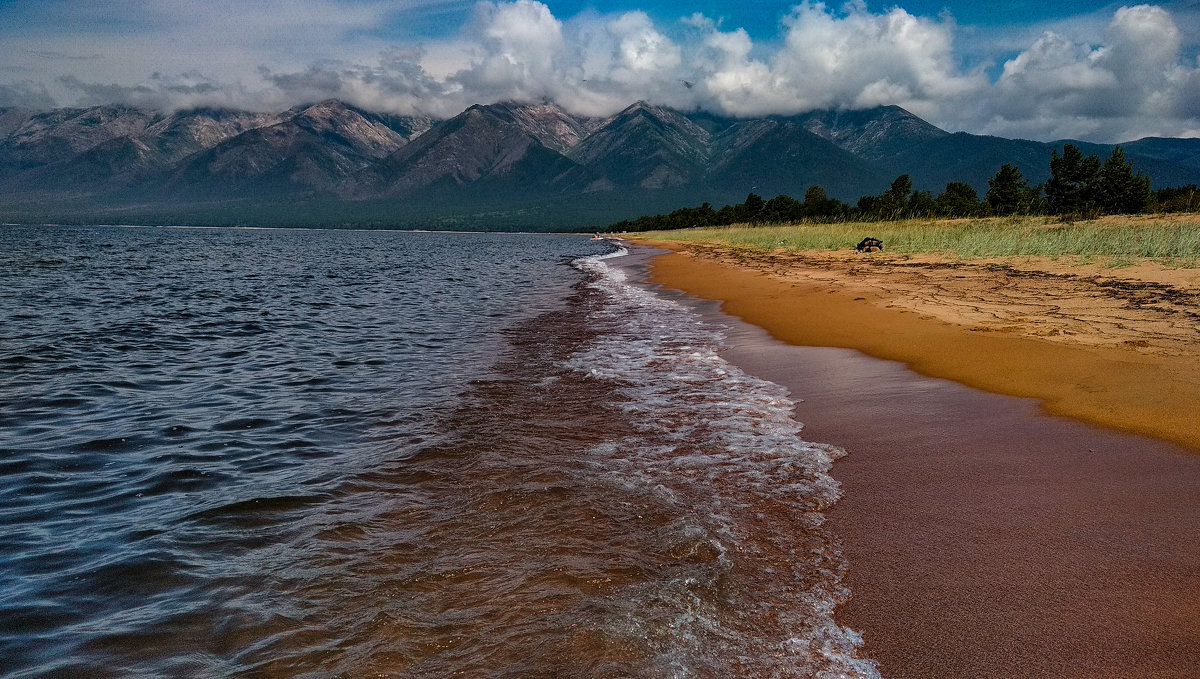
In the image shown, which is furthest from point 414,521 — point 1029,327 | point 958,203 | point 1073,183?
point 958,203

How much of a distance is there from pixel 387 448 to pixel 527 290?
20.4 meters

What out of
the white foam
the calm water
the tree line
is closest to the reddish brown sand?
the white foam

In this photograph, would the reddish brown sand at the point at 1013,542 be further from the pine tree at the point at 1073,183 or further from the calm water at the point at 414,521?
the pine tree at the point at 1073,183

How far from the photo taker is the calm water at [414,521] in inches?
135

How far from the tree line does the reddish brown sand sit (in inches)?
1834

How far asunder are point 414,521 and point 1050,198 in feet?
240

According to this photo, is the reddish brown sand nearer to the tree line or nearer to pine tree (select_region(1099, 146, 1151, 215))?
the tree line

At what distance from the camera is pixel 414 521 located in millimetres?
5070

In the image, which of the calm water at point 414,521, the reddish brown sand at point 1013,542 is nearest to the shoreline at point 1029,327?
the reddish brown sand at point 1013,542

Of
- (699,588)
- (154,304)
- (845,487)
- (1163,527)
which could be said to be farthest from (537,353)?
(154,304)

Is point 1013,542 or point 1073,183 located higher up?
point 1073,183

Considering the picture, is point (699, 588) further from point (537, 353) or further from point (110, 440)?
point (537, 353)

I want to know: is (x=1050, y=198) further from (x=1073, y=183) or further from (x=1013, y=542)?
(x=1013, y=542)

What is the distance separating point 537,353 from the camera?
1247 centimetres
